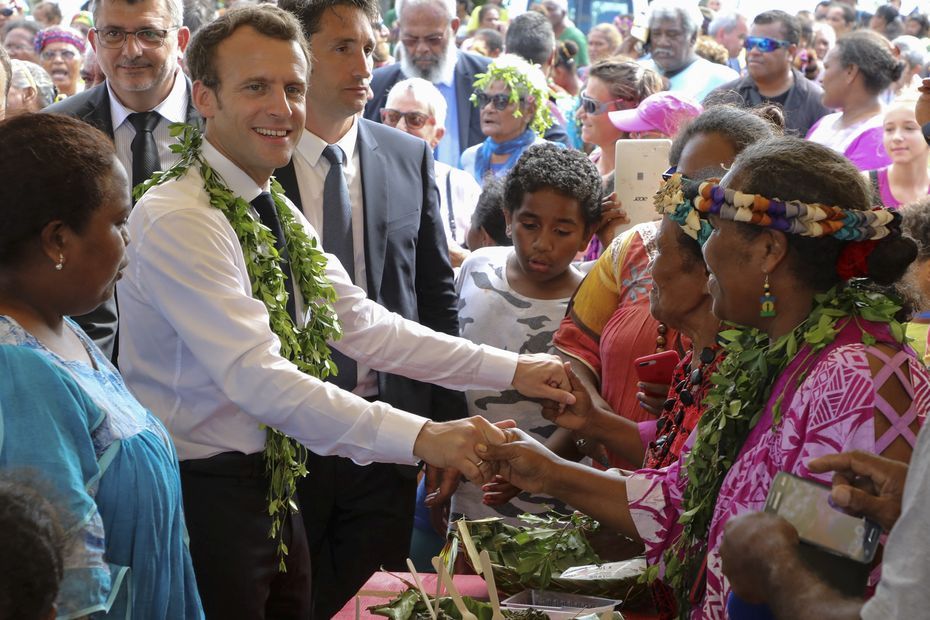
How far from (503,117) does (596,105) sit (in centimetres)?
99

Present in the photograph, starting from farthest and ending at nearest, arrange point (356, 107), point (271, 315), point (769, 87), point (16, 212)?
point (769, 87), point (356, 107), point (271, 315), point (16, 212)

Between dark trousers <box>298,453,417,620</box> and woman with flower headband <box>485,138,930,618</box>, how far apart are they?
4.72 ft

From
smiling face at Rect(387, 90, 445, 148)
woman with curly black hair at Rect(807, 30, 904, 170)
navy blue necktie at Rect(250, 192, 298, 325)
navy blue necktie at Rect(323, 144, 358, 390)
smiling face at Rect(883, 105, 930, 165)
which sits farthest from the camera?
woman with curly black hair at Rect(807, 30, 904, 170)

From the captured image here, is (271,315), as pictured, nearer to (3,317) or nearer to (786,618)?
(3,317)

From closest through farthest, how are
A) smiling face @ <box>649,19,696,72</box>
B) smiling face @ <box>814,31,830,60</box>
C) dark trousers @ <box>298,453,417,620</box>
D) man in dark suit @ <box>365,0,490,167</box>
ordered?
dark trousers @ <box>298,453,417,620</box> → man in dark suit @ <box>365,0,490,167</box> → smiling face @ <box>649,19,696,72</box> → smiling face @ <box>814,31,830,60</box>

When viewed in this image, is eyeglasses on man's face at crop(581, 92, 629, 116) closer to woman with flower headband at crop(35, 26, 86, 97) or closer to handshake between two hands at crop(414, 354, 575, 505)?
handshake between two hands at crop(414, 354, 575, 505)

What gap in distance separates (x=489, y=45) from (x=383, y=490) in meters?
7.81

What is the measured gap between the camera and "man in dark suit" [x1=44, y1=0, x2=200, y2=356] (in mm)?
4477

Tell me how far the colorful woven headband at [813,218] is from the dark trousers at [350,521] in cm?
191

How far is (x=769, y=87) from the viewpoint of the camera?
28.0ft

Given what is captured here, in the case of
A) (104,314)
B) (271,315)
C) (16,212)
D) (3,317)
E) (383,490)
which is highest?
(16,212)

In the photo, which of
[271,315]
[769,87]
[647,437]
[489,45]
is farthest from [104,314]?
[489,45]

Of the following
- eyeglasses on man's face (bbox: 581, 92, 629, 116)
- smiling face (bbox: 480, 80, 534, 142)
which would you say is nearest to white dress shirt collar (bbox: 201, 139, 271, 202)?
eyeglasses on man's face (bbox: 581, 92, 629, 116)

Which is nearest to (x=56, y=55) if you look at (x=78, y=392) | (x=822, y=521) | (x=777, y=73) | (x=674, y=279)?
(x=777, y=73)
